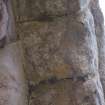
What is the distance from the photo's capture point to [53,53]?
1.00m

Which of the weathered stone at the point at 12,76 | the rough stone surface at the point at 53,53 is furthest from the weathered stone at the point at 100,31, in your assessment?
the weathered stone at the point at 12,76

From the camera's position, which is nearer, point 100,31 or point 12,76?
point 12,76

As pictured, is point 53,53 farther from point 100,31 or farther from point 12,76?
point 100,31

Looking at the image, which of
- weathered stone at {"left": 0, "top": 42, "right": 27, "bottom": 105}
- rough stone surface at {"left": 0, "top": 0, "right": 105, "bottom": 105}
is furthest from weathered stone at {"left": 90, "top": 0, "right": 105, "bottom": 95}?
weathered stone at {"left": 0, "top": 42, "right": 27, "bottom": 105}

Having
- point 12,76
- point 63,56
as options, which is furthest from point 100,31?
point 12,76

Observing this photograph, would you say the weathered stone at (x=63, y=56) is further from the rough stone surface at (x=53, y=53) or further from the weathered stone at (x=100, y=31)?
the weathered stone at (x=100, y=31)

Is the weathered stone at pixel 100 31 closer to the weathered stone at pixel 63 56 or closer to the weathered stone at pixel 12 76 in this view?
the weathered stone at pixel 63 56

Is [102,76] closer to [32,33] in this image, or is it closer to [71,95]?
[71,95]

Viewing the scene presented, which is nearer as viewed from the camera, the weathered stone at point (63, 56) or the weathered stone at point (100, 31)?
the weathered stone at point (63, 56)

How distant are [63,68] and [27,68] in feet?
0.44

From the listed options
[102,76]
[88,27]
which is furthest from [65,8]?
[102,76]

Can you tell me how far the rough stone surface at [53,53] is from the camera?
3.20 feet

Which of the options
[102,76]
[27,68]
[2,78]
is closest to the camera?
[2,78]

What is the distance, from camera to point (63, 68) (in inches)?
39.0
